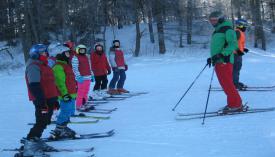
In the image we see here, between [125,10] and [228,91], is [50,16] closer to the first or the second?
[125,10]

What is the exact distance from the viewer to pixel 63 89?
7070 millimetres

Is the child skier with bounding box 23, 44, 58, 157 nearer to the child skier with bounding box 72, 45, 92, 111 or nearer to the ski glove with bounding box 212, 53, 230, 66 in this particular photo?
the child skier with bounding box 72, 45, 92, 111

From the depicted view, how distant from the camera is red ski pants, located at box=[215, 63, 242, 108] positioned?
25.8 feet

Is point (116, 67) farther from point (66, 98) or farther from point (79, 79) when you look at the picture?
point (66, 98)

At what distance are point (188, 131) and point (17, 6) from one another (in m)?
25.3

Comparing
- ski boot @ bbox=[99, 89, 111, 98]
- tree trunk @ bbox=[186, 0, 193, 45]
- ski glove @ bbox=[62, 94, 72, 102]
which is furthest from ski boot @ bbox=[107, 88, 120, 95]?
tree trunk @ bbox=[186, 0, 193, 45]

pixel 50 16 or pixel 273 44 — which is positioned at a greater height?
pixel 50 16

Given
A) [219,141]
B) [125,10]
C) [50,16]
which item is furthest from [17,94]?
[50,16]

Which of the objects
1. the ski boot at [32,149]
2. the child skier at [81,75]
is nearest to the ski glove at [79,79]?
the child skier at [81,75]

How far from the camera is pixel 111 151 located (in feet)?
20.6

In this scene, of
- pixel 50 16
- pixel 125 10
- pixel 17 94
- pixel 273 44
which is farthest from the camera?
pixel 273 44

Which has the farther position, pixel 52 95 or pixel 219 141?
pixel 52 95

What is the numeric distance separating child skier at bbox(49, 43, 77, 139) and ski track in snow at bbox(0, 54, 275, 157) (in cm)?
27

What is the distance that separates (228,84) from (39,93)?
3632 millimetres
